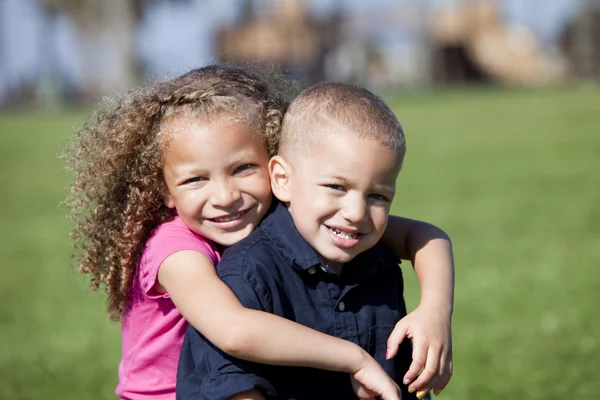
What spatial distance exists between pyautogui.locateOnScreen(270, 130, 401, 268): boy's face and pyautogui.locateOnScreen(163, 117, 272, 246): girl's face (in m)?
0.14

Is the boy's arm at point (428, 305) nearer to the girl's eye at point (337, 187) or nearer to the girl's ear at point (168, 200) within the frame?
the girl's eye at point (337, 187)

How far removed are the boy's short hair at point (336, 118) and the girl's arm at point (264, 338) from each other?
434 millimetres

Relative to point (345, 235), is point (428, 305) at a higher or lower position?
lower

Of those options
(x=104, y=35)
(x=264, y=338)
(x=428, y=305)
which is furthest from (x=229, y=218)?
(x=104, y=35)

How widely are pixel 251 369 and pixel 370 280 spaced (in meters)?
0.43

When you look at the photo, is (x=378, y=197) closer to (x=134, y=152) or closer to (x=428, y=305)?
(x=428, y=305)

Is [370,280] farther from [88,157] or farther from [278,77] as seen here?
[88,157]

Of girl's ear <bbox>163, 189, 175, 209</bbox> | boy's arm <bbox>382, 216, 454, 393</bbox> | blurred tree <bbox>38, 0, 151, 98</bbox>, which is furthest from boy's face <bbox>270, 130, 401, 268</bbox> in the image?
blurred tree <bbox>38, 0, 151, 98</bbox>

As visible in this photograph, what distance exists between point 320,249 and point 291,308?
0.56ft

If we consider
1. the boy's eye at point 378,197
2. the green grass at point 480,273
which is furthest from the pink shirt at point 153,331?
the green grass at point 480,273

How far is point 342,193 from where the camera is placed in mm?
2334

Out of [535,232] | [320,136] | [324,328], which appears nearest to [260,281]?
[324,328]

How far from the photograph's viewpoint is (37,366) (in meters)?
5.21

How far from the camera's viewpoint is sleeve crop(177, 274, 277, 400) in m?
2.23
